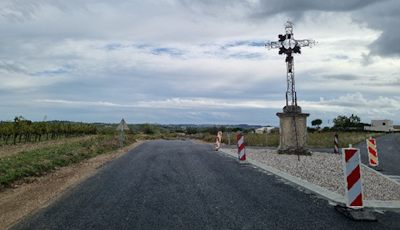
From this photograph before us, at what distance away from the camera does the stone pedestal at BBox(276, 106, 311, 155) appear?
17.9 m

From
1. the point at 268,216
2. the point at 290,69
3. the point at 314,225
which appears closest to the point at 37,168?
the point at 268,216

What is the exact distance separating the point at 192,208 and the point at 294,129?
1348 centimetres

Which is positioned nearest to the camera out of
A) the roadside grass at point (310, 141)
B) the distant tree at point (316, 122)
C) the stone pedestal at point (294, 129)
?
the stone pedestal at point (294, 129)

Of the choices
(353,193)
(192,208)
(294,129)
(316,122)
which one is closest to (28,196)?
(192,208)

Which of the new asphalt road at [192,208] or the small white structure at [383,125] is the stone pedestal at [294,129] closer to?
the new asphalt road at [192,208]

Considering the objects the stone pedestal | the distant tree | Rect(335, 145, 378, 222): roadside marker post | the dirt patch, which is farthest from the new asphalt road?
the distant tree

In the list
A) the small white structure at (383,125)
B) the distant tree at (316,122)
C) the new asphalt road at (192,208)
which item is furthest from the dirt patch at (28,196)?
the small white structure at (383,125)

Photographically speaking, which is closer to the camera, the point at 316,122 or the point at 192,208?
the point at 192,208

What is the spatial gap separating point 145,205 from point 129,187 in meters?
2.07

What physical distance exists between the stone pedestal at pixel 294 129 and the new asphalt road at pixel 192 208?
955cm

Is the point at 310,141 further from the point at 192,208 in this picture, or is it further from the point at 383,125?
the point at 383,125

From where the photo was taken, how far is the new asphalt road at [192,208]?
5020 mm

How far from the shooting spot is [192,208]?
5930mm

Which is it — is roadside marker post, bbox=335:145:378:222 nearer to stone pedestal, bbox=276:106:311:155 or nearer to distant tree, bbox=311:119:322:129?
stone pedestal, bbox=276:106:311:155
